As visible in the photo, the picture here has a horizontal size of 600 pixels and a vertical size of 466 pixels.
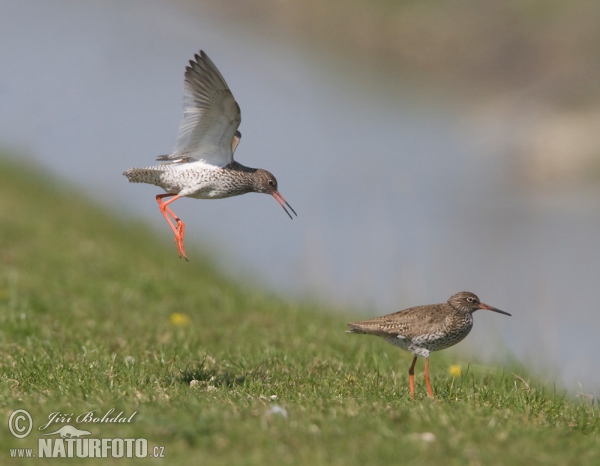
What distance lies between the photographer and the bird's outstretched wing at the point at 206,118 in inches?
287

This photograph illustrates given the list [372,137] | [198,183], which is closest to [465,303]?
[198,183]

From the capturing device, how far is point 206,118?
7.51 meters

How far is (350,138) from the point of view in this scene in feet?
70.8

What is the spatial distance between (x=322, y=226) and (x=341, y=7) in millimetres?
16486

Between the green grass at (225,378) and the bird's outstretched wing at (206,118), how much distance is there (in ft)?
5.48

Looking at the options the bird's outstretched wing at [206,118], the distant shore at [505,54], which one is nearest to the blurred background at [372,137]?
the distant shore at [505,54]

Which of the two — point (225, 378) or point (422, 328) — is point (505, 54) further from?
point (225, 378)

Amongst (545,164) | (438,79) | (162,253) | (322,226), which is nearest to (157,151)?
(322,226)

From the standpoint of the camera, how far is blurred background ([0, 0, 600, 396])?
13.0 m

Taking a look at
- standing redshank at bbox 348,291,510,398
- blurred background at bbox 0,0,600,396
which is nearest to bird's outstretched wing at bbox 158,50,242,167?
standing redshank at bbox 348,291,510,398

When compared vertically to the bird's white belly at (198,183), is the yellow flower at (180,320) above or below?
Answer: below

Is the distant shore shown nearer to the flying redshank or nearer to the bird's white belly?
the flying redshank

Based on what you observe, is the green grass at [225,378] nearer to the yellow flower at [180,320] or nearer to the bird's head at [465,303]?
the yellow flower at [180,320]

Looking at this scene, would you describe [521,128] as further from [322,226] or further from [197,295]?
[197,295]
